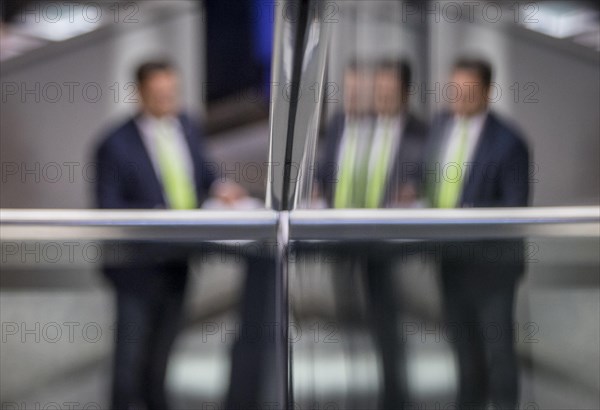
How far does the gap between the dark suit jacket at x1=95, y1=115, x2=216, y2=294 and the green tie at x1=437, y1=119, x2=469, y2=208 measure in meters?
0.46

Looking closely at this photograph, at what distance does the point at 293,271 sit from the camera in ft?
3.34

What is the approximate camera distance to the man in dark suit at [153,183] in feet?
3.02

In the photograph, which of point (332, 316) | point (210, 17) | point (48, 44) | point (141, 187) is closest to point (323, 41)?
point (332, 316)

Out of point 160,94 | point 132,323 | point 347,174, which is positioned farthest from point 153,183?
point 347,174

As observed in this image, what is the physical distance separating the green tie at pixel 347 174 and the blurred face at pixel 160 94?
343 mm

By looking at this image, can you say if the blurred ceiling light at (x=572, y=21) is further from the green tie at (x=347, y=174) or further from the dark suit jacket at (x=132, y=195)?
the dark suit jacket at (x=132, y=195)

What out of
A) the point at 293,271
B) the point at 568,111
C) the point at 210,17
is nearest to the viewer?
the point at 293,271

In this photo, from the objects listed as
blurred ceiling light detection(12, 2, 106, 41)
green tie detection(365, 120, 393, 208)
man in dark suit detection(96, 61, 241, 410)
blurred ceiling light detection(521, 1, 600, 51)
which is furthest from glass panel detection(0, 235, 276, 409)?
blurred ceiling light detection(521, 1, 600, 51)

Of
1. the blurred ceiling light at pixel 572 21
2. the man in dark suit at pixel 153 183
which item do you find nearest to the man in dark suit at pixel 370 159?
the man in dark suit at pixel 153 183

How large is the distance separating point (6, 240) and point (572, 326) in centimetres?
88

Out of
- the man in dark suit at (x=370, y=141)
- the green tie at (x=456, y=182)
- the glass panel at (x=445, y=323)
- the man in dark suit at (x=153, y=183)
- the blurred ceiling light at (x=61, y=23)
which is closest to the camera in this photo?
the glass panel at (x=445, y=323)

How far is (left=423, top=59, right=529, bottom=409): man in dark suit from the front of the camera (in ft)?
2.57

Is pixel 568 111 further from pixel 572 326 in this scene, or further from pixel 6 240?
pixel 6 240

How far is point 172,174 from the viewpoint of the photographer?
111cm
